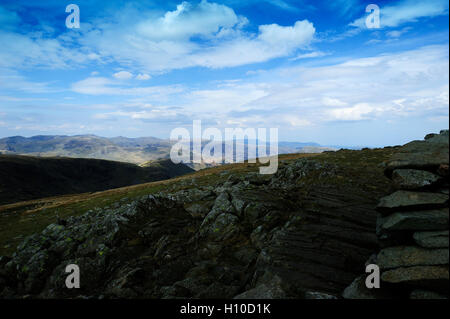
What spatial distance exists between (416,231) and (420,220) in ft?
2.25

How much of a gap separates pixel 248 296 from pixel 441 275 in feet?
29.0

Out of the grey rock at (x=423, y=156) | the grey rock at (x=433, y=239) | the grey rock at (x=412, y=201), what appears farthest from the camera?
the grey rock at (x=423, y=156)

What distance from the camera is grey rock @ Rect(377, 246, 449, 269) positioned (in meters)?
11.2

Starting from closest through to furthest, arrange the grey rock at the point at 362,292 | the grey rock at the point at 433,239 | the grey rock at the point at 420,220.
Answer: the grey rock at the point at 433,239 → the grey rock at the point at 420,220 → the grey rock at the point at 362,292

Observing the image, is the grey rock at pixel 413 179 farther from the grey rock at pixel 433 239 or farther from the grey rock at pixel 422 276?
the grey rock at pixel 422 276

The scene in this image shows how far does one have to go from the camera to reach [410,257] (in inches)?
465

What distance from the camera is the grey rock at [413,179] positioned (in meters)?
12.7

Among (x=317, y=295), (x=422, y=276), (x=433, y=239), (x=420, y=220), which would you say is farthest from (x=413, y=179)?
(x=317, y=295)

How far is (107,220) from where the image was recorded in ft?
76.0

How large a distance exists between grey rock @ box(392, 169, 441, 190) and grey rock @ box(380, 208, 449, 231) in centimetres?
148

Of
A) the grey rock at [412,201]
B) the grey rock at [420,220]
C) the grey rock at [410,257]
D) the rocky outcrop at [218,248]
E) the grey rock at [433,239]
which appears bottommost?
the rocky outcrop at [218,248]

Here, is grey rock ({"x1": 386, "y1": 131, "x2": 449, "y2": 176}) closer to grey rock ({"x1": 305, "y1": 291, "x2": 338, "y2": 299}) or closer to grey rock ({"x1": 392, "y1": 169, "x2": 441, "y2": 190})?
grey rock ({"x1": 392, "y1": 169, "x2": 441, "y2": 190})

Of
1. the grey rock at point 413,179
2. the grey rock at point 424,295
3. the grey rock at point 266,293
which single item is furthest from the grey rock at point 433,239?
the grey rock at point 266,293
